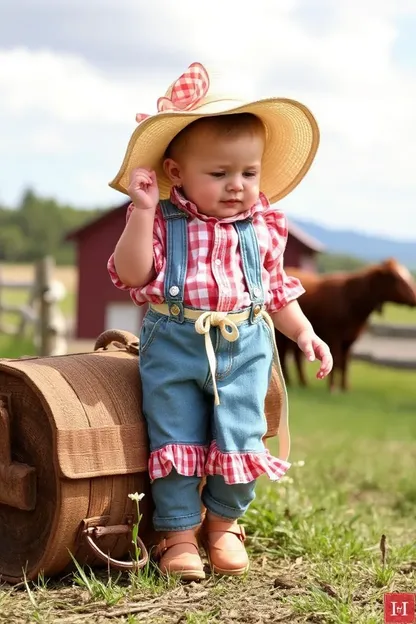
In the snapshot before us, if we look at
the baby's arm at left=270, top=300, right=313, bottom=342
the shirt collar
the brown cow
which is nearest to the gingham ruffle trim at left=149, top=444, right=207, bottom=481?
the baby's arm at left=270, top=300, right=313, bottom=342

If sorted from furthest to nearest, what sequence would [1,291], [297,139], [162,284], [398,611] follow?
[1,291], [297,139], [162,284], [398,611]

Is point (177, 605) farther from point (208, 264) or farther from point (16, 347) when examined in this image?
point (16, 347)

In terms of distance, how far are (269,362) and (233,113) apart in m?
0.88

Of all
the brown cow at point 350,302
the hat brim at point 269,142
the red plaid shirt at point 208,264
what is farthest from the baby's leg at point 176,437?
the brown cow at point 350,302

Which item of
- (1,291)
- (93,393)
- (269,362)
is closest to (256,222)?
(269,362)

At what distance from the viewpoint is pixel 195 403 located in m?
3.51

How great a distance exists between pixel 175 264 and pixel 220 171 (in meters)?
0.35

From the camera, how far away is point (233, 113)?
137 inches

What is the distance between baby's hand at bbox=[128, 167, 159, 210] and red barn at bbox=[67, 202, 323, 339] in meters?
17.9

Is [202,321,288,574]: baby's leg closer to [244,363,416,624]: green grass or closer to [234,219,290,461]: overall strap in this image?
[234,219,290,461]: overall strap

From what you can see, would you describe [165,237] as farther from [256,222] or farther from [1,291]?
[1,291]

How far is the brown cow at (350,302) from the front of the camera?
40.2 ft

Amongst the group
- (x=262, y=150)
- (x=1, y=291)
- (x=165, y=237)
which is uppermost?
(x=262, y=150)

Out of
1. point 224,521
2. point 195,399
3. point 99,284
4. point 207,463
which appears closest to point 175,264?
point 195,399
